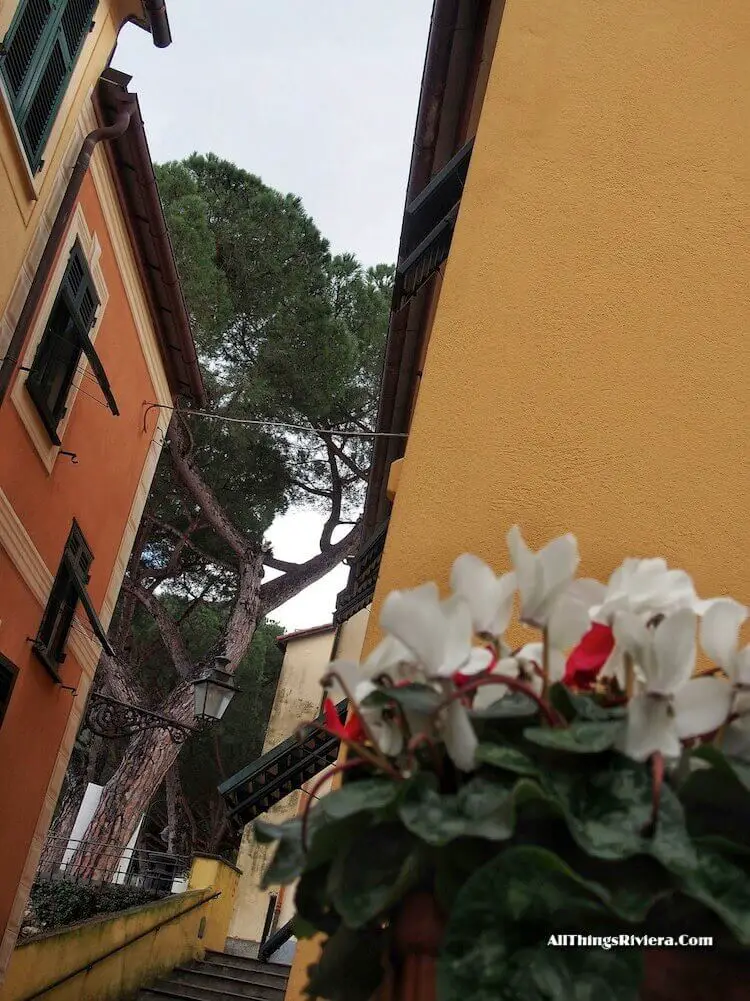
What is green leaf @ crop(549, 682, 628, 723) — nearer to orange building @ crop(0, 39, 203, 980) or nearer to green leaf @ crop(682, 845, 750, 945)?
green leaf @ crop(682, 845, 750, 945)

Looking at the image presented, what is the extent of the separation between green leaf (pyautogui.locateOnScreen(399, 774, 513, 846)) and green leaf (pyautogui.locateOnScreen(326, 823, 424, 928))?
0.16ft

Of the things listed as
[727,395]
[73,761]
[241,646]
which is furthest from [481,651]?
[73,761]

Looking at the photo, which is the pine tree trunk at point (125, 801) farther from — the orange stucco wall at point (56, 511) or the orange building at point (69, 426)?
the orange stucco wall at point (56, 511)

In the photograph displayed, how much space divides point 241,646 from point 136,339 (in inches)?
241

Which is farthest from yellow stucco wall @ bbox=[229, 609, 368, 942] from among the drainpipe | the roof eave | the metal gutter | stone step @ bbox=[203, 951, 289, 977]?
the drainpipe

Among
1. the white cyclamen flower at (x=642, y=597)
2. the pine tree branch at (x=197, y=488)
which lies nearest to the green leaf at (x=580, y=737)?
the white cyclamen flower at (x=642, y=597)

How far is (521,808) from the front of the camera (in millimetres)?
906

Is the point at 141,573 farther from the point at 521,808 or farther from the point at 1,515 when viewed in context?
the point at 521,808

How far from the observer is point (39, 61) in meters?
6.98

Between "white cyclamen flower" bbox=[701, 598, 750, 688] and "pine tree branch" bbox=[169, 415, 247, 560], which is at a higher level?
"pine tree branch" bbox=[169, 415, 247, 560]

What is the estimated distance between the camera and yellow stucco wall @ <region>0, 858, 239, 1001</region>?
308 inches

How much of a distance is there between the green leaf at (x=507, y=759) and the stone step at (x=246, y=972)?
1014 centimetres

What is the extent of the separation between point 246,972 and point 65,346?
732 cm

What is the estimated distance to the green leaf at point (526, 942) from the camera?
818 millimetres
